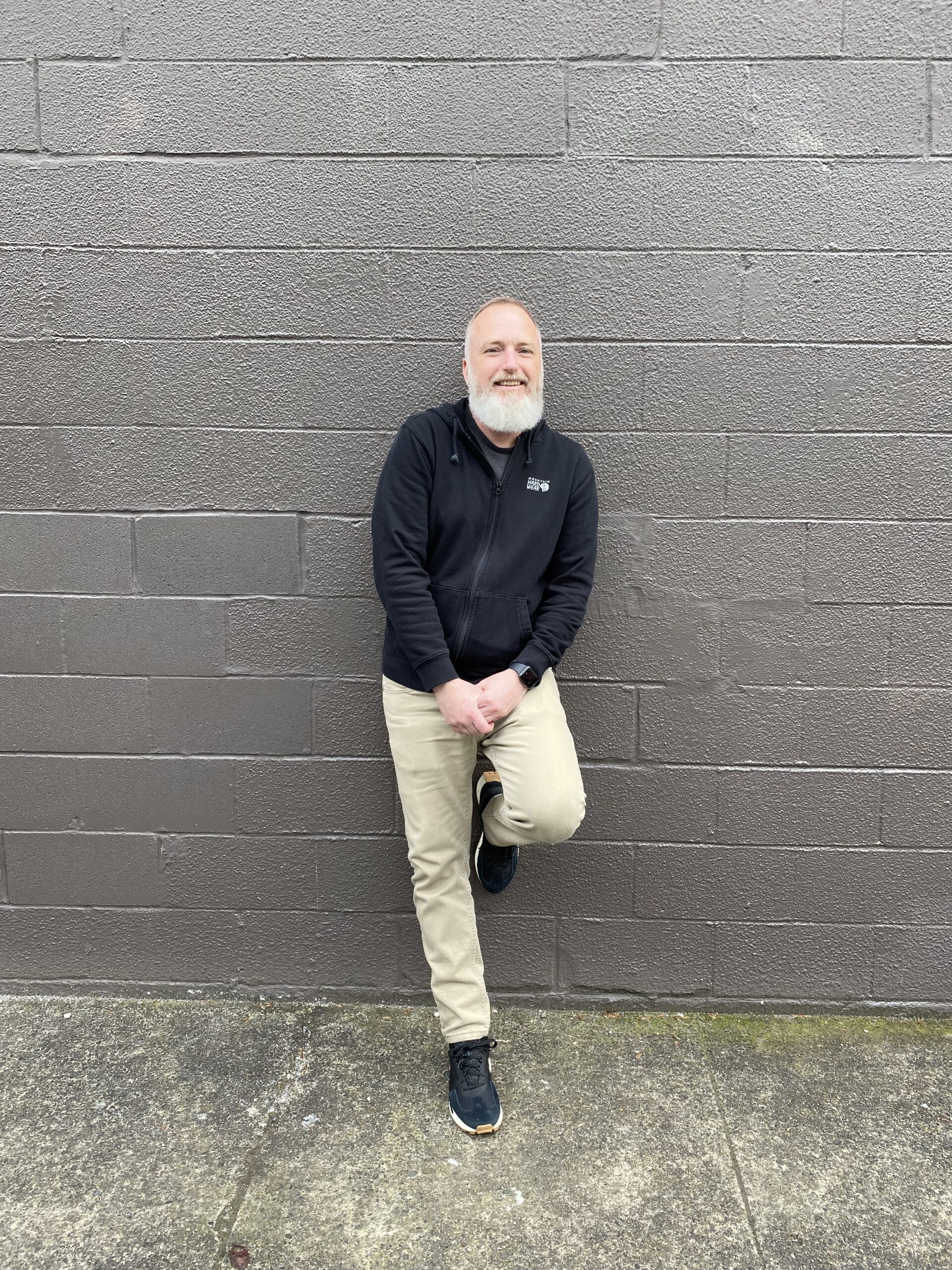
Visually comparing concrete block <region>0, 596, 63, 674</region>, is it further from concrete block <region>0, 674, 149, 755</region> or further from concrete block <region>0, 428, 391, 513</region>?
concrete block <region>0, 428, 391, 513</region>

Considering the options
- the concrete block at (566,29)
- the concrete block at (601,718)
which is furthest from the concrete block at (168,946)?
the concrete block at (566,29)

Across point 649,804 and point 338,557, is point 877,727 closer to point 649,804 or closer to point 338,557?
point 649,804

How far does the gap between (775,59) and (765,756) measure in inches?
82.9

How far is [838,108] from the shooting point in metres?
2.77

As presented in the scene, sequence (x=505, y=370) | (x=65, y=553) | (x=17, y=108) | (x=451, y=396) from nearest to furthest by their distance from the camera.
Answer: (x=505, y=370)
(x=17, y=108)
(x=451, y=396)
(x=65, y=553)

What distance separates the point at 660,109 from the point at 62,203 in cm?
182

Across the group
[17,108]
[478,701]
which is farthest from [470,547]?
[17,108]

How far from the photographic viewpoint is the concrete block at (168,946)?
323 cm

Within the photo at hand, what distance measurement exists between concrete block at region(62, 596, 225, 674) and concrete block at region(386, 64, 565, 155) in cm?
157

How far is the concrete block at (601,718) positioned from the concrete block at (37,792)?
167cm

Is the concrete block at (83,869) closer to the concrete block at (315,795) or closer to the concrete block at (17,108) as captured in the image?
the concrete block at (315,795)

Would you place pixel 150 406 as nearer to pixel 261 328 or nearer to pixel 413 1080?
pixel 261 328

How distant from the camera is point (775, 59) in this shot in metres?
2.75

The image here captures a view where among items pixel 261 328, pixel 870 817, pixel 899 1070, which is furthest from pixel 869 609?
pixel 261 328
